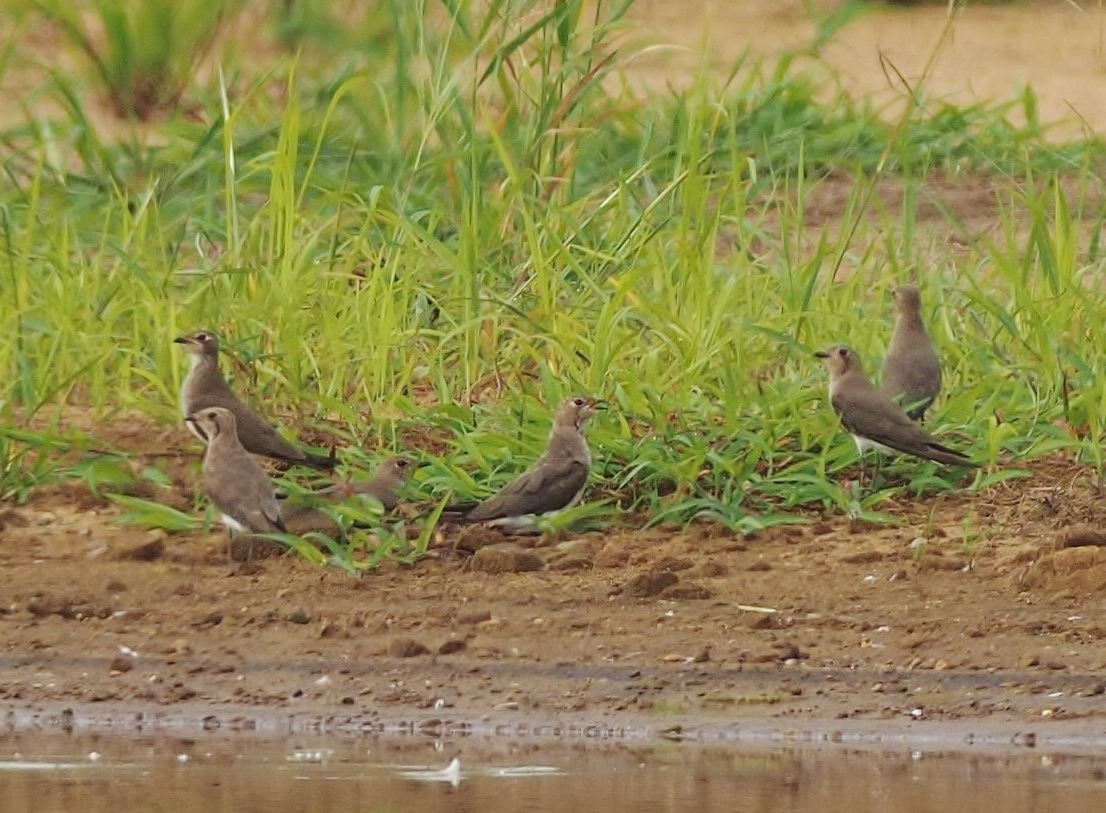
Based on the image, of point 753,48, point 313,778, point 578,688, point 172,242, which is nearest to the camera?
point 313,778

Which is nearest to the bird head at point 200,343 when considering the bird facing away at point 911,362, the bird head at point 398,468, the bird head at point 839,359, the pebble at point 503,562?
the bird head at point 398,468

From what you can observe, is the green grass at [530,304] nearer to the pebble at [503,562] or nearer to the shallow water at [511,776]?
the pebble at [503,562]

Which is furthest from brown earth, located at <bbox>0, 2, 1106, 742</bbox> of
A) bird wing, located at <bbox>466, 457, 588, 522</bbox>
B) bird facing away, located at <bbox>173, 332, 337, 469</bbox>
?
bird facing away, located at <bbox>173, 332, 337, 469</bbox>

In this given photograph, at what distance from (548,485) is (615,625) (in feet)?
1.79

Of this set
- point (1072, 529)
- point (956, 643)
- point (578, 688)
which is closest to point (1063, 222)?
point (1072, 529)

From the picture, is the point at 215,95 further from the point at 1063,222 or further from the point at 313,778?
the point at 313,778

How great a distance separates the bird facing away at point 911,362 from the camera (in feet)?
24.0

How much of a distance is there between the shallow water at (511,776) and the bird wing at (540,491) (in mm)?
1079

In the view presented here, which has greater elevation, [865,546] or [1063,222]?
[1063,222]

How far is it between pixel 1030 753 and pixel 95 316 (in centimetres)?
330

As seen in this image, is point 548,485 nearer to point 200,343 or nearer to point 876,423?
point 876,423

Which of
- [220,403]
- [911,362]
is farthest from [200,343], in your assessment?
[911,362]

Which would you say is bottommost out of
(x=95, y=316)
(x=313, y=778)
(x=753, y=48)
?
(x=313, y=778)

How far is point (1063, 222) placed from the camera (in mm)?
8086
